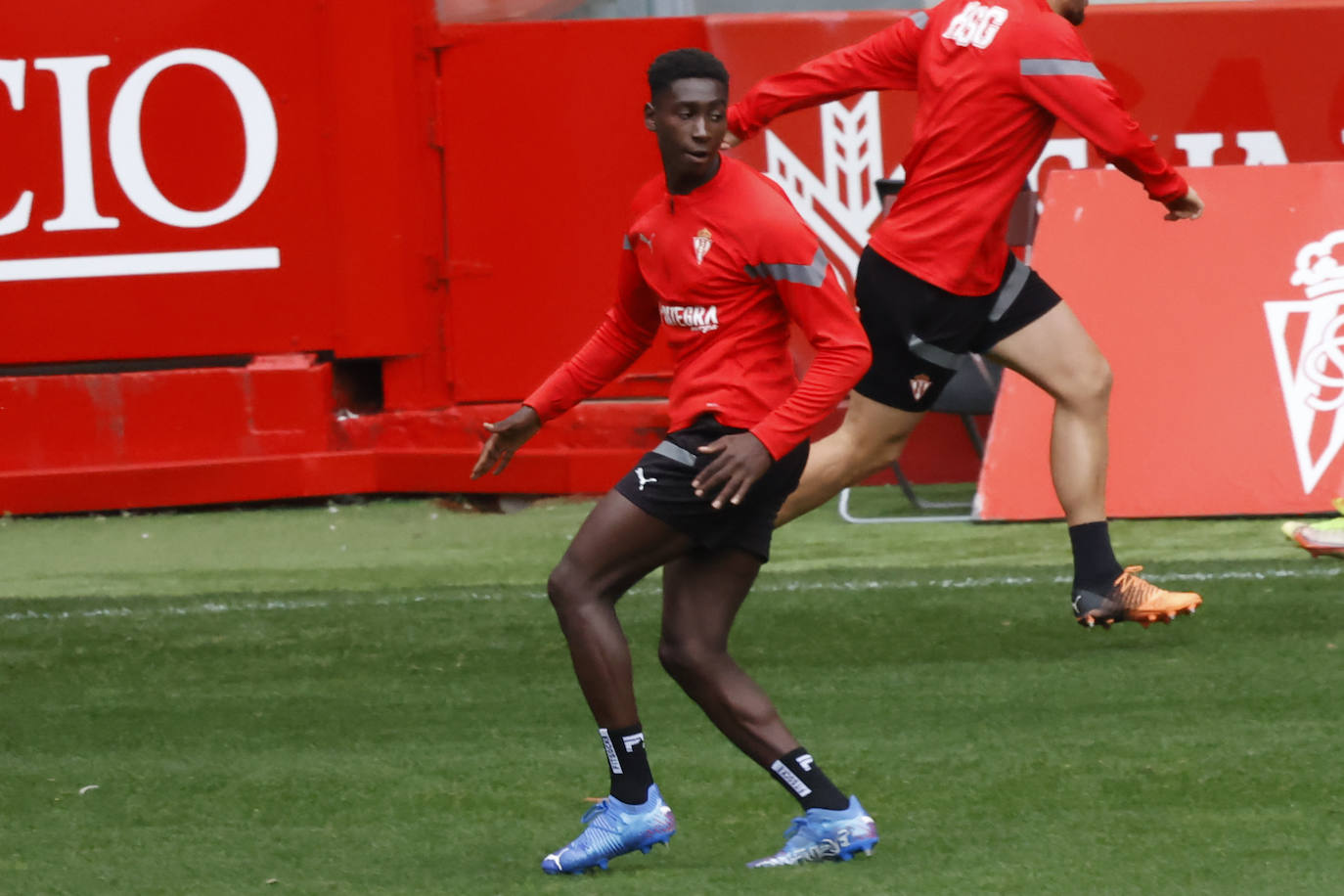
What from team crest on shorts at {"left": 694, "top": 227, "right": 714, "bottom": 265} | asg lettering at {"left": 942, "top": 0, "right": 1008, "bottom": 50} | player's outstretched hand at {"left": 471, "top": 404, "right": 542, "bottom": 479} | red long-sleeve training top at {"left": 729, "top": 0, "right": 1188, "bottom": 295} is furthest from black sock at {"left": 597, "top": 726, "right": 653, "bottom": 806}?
asg lettering at {"left": 942, "top": 0, "right": 1008, "bottom": 50}

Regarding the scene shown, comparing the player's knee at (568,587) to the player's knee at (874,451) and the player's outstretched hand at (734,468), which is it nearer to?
the player's outstretched hand at (734,468)

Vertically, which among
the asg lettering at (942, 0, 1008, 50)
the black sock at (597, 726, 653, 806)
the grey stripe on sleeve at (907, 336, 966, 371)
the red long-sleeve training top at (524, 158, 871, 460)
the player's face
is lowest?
the black sock at (597, 726, 653, 806)

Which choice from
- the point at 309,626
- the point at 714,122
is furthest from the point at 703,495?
the point at 309,626

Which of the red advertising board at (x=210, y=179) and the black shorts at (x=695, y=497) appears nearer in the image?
the black shorts at (x=695, y=497)

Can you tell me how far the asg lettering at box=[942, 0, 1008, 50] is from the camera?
20.6ft

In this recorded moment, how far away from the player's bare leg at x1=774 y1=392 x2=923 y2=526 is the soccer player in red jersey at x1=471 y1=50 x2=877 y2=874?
75.8 inches

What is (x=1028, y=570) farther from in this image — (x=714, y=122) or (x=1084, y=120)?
(x=714, y=122)

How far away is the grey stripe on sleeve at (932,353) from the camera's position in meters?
6.30

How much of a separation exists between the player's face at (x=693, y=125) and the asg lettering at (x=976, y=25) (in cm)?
207

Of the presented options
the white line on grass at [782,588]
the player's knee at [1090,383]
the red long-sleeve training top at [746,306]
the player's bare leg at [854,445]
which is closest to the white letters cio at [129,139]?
the white line on grass at [782,588]

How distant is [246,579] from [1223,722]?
4291mm

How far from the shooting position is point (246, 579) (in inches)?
338

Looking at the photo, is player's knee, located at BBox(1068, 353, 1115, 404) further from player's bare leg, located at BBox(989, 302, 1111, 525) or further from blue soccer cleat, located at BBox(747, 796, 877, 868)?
blue soccer cleat, located at BBox(747, 796, 877, 868)

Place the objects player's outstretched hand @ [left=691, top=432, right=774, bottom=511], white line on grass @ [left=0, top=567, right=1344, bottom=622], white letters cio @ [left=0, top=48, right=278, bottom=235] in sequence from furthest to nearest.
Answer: white letters cio @ [left=0, top=48, right=278, bottom=235]
white line on grass @ [left=0, top=567, right=1344, bottom=622]
player's outstretched hand @ [left=691, top=432, right=774, bottom=511]
